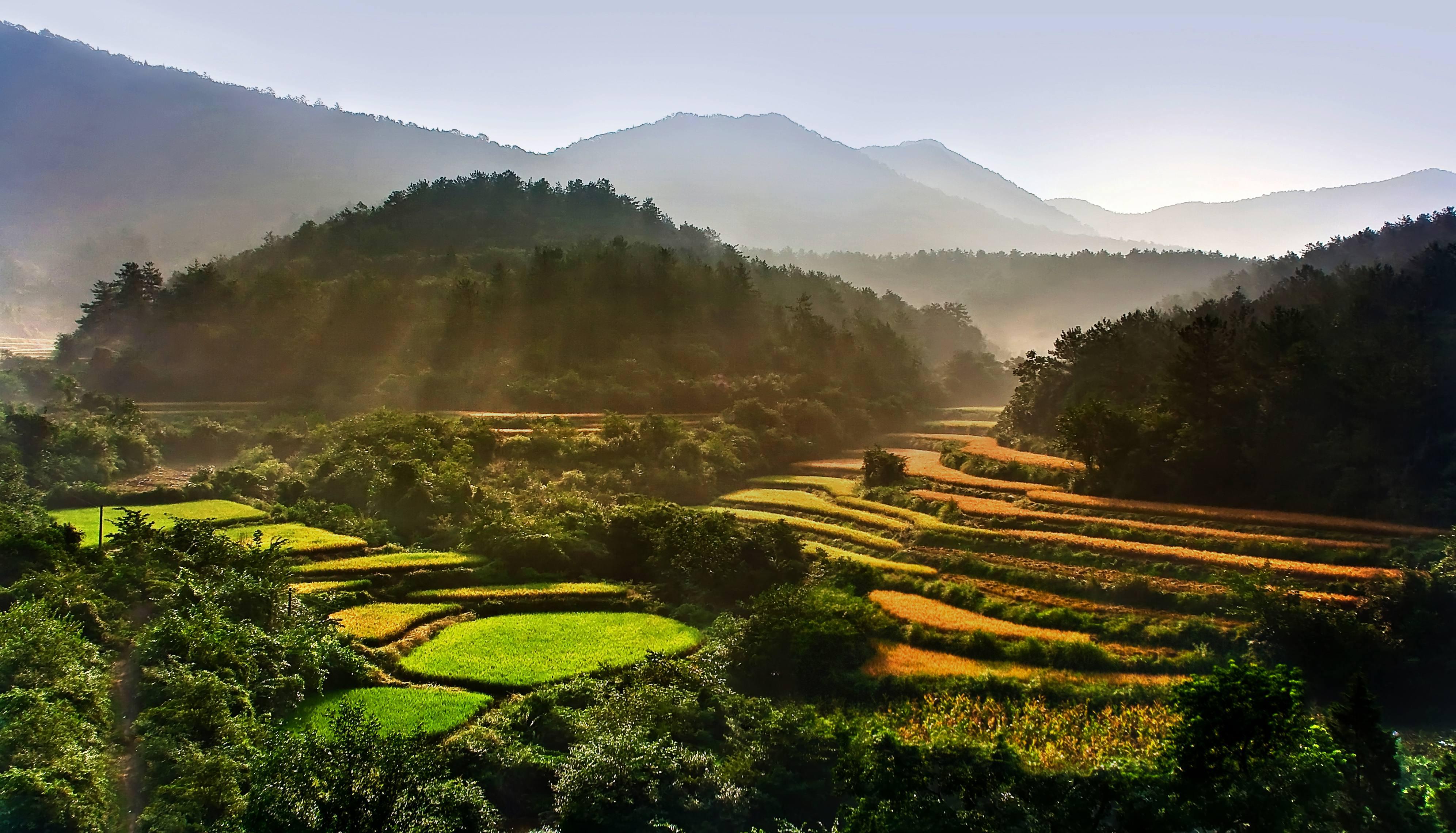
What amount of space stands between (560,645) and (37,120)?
219ft

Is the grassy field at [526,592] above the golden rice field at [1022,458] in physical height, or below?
below

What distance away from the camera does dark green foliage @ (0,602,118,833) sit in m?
6.14

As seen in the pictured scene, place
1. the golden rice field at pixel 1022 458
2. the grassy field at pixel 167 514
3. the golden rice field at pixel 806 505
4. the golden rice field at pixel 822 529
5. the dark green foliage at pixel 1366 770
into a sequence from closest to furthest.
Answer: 1. the dark green foliage at pixel 1366 770
2. the grassy field at pixel 167 514
3. the golden rice field at pixel 822 529
4. the golden rice field at pixel 806 505
5. the golden rice field at pixel 1022 458

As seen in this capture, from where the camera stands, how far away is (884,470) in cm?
2173

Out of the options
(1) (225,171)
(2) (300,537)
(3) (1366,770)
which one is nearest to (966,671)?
(3) (1366,770)

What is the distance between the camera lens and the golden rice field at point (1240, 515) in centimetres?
1327

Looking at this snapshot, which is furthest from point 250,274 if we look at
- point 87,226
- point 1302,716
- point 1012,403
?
point 1302,716

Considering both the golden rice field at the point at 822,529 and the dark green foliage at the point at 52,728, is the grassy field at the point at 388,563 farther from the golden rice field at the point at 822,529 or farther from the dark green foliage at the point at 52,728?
the golden rice field at the point at 822,529

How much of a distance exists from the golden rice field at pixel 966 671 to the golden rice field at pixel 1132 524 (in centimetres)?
467

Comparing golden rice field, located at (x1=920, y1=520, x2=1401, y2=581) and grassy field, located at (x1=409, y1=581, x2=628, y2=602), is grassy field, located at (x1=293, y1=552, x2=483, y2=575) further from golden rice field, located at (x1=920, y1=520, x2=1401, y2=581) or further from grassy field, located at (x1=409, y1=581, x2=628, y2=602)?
golden rice field, located at (x1=920, y1=520, x2=1401, y2=581)

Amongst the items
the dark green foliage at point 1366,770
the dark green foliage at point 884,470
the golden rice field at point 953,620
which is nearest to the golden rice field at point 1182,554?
the golden rice field at point 953,620

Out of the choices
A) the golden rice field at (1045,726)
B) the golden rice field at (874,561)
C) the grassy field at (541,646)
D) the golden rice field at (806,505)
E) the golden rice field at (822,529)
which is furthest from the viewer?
the golden rice field at (806,505)

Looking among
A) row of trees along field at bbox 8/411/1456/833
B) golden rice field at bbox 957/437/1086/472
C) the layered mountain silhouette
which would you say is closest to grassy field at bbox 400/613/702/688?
row of trees along field at bbox 8/411/1456/833

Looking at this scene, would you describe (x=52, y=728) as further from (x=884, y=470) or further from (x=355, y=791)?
(x=884, y=470)
